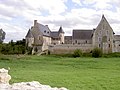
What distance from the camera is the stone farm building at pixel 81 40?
81.8 m

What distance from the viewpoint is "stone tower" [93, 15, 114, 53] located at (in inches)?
3273

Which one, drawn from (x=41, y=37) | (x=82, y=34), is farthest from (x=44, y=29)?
(x=82, y=34)

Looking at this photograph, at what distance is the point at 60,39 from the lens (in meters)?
94.7

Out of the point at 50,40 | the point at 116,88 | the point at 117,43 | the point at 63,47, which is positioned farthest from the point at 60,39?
the point at 116,88

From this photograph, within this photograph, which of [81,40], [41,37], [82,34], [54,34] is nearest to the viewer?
[41,37]

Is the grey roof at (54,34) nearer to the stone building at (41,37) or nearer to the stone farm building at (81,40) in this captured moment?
the stone building at (41,37)

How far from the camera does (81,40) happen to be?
90.8 m

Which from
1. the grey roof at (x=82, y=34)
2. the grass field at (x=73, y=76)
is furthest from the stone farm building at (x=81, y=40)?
the grass field at (x=73, y=76)

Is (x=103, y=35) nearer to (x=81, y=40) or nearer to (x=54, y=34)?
(x=81, y=40)

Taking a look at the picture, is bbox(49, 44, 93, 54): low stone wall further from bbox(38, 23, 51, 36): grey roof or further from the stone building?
bbox(38, 23, 51, 36): grey roof

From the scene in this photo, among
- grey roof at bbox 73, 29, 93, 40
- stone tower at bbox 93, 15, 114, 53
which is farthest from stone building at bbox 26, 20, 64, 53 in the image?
stone tower at bbox 93, 15, 114, 53

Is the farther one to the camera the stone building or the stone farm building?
the stone building

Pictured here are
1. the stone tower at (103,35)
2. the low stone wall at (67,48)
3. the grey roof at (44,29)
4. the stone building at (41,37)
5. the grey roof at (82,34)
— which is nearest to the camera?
the low stone wall at (67,48)

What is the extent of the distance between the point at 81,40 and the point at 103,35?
9.23m
